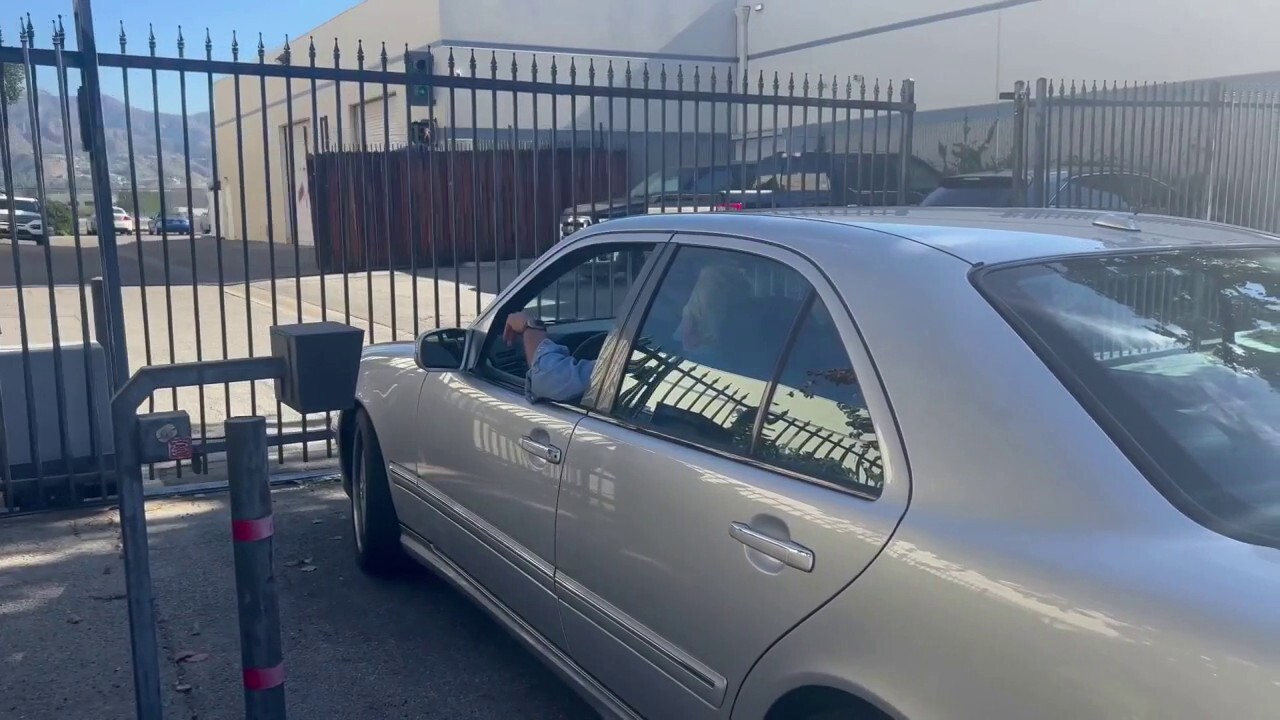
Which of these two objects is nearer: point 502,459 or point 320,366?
point 320,366

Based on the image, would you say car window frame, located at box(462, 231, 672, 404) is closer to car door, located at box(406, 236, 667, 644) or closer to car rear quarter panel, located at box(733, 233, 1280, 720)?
car door, located at box(406, 236, 667, 644)

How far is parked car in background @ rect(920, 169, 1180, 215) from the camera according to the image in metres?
9.47

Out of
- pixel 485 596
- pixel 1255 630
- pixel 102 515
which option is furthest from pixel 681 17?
pixel 1255 630

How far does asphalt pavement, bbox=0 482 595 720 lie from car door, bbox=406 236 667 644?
42 centimetres

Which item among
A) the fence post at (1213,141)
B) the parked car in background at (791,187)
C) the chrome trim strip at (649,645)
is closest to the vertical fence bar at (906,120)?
the parked car in background at (791,187)

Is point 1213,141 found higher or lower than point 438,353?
higher

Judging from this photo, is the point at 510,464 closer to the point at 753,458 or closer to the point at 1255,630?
the point at 753,458

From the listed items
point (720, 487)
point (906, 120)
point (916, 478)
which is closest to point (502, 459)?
point (720, 487)

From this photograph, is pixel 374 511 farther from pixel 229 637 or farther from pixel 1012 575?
pixel 1012 575

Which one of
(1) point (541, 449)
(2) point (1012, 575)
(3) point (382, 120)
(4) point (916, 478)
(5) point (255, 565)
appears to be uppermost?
(3) point (382, 120)

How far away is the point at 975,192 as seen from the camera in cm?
1059

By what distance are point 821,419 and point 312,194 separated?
1094 cm

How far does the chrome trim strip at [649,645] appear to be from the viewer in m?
2.68

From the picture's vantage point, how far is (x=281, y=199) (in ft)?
98.1
